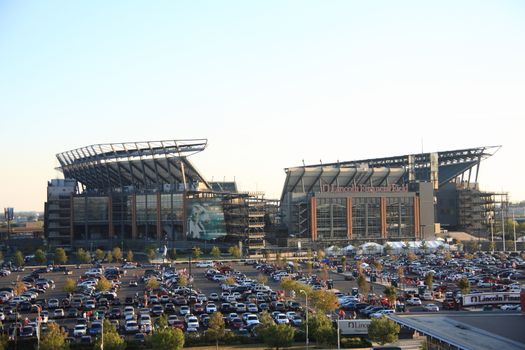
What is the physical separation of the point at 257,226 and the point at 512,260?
95.8ft

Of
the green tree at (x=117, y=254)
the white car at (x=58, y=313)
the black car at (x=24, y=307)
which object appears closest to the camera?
→ the white car at (x=58, y=313)

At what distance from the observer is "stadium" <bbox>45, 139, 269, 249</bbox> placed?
81250 millimetres

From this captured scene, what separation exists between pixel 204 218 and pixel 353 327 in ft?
169

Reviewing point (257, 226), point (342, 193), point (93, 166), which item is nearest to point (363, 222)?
point (342, 193)

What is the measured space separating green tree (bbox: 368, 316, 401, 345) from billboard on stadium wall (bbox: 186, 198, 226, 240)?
5368 cm

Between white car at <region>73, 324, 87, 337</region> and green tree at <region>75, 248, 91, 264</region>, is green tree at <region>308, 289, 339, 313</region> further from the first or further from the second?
green tree at <region>75, 248, 91, 264</region>

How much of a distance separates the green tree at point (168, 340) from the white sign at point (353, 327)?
743cm

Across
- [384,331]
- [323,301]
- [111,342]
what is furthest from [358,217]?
[111,342]

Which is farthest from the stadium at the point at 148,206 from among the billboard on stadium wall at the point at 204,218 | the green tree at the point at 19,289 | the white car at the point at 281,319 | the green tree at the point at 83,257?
the white car at the point at 281,319

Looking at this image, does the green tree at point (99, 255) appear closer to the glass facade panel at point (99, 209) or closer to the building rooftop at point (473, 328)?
the glass facade panel at point (99, 209)

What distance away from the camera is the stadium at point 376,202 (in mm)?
87000

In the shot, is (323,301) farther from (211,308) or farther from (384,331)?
(384,331)

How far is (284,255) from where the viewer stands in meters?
74.3

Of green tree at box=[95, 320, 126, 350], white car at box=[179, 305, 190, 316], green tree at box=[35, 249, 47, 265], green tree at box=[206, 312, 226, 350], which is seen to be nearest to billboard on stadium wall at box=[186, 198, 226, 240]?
green tree at box=[35, 249, 47, 265]
